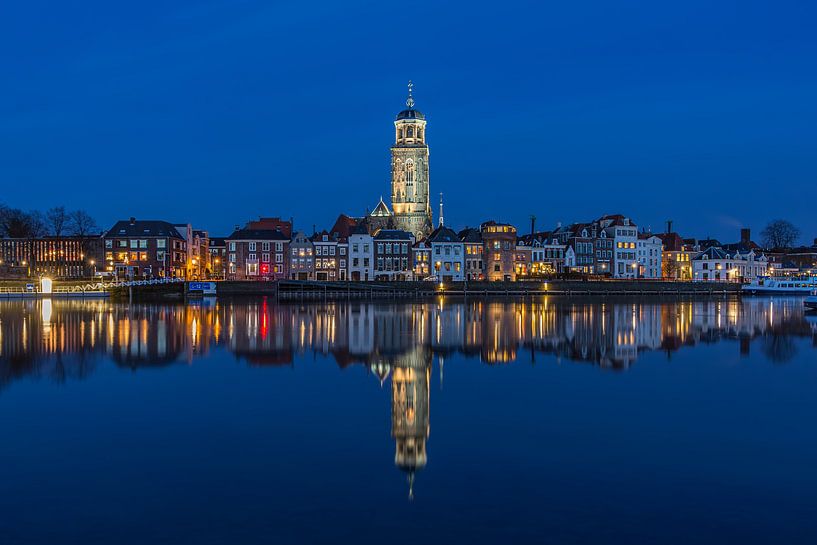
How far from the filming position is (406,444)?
13594mm

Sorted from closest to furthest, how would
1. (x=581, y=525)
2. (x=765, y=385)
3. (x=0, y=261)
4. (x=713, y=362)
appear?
(x=581, y=525)
(x=765, y=385)
(x=713, y=362)
(x=0, y=261)

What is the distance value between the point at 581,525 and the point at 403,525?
217 cm

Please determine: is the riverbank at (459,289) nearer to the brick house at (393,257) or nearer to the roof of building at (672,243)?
the brick house at (393,257)

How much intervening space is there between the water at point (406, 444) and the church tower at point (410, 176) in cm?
8892

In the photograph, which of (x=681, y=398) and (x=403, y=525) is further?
(x=681, y=398)

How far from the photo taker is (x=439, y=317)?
151 ft

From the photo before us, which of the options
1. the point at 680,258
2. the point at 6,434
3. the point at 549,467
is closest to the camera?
the point at 549,467

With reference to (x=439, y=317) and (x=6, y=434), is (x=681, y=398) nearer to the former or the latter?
(x=6, y=434)

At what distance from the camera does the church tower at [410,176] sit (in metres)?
117

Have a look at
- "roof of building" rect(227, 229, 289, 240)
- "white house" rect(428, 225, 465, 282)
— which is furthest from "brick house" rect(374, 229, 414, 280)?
"roof of building" rect(227, 229, 289, 240)

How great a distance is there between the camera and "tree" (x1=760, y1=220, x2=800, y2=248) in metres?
150

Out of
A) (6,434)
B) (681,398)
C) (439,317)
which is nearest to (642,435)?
(681,398)

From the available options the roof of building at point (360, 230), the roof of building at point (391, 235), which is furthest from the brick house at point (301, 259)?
the roof of building at point (391, 235)

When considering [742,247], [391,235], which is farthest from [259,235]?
[742,247]
